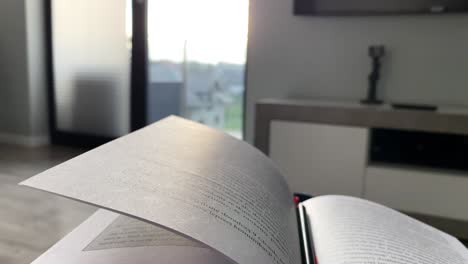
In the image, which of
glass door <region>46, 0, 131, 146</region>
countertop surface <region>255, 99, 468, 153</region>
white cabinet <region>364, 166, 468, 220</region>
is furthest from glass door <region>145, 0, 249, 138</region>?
white cabinet <region>364, 166, 468, 220</region>

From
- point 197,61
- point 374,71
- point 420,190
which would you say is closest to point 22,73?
point 197,61

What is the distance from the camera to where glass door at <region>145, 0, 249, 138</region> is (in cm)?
243

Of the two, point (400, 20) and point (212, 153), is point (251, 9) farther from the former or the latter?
point (212, 153)

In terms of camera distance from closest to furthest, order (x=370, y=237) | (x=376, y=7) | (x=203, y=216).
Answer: (x=203, y=216) → (x=370, y=237) → (x=376, y=7)

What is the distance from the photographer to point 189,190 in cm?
30

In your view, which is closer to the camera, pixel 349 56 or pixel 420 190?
pixel 420 190

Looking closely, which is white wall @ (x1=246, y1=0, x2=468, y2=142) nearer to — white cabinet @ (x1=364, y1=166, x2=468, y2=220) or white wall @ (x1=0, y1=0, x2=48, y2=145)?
white cabinet @ (x1=364, y1=166, x2=468, y2=220)

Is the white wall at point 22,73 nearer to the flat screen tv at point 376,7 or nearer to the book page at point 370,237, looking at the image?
the flat screen tv at point 376,7

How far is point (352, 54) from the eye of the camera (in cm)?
203

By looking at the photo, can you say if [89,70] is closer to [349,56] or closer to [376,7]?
[349,56]

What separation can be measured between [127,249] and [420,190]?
1456 millimetres

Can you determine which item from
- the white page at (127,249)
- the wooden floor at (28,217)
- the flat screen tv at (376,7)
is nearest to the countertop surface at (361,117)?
the flat screen tv at (376,7)

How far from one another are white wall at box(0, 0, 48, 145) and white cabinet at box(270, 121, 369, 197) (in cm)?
185

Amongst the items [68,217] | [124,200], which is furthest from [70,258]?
[68,217]
